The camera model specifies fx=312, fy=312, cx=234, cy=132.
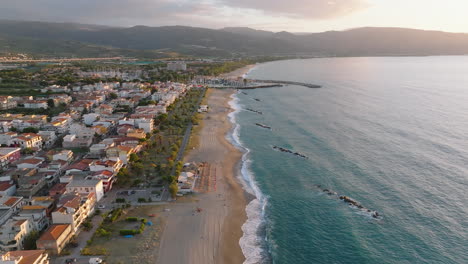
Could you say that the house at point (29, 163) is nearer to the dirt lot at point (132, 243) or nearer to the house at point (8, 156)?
the house at point (8, 156)

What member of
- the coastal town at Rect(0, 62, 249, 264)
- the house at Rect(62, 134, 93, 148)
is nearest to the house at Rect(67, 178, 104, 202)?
the coastal town at Rect(0, 62, 249, 264)

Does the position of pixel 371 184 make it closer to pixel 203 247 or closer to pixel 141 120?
pixel 203 247

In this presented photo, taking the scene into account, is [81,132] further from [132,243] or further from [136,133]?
[132,243]

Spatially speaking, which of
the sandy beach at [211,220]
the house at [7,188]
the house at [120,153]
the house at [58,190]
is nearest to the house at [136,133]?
the house at [120,153]

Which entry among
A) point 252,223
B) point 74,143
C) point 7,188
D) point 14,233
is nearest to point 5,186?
point 7,188

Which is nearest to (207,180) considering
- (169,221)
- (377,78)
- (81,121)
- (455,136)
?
(169,221)

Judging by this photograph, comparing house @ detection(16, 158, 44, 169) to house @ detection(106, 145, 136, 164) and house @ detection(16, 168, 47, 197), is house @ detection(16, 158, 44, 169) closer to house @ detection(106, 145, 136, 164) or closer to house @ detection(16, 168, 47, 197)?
house @ detection(16, 168, 47, 197)
